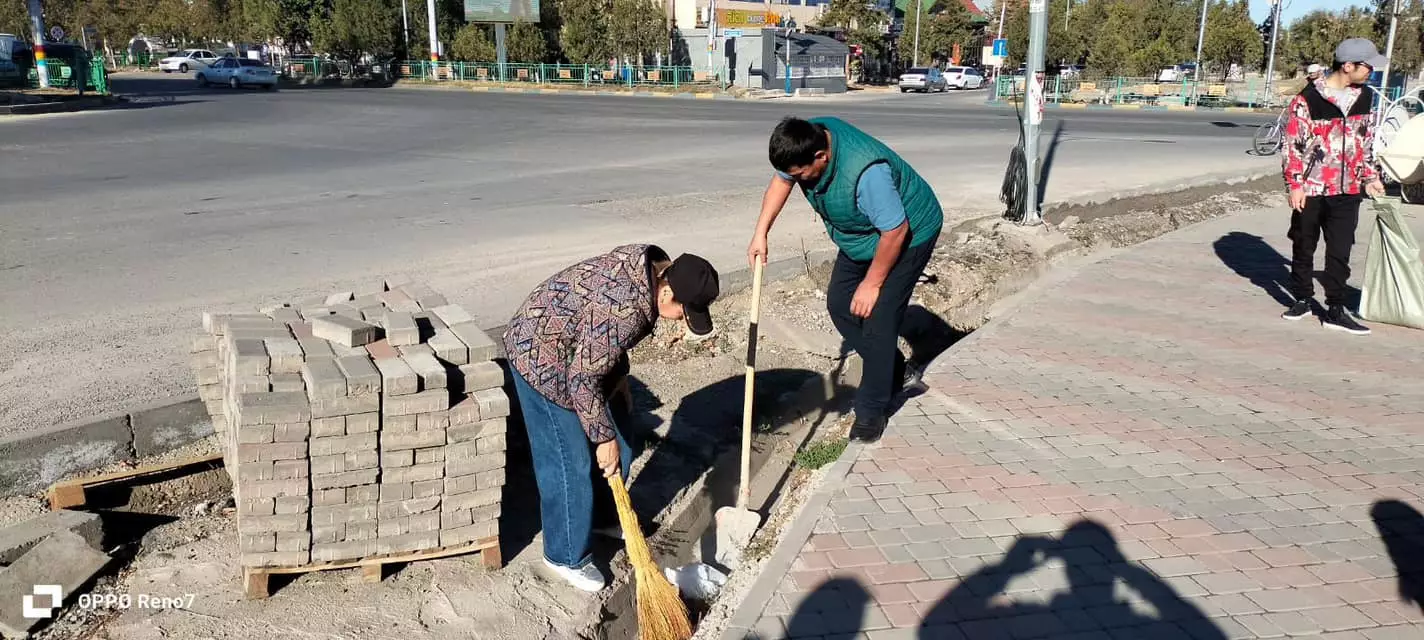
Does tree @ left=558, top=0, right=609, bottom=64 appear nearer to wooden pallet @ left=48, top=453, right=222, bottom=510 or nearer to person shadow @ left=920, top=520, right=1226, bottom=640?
wooden pallet @ left=48, top=453, right=222, bottom=510

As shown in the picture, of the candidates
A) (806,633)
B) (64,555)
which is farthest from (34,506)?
(806,633)

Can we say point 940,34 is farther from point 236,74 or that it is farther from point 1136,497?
point 1136,497

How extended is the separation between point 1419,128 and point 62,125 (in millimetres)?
24060

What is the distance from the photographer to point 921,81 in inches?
1908

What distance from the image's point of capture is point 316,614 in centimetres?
361

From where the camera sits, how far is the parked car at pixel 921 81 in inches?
1908

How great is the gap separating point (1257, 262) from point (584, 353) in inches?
292

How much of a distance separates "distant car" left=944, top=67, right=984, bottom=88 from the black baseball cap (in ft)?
166

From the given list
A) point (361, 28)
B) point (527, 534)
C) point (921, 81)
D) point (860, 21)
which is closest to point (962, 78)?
point (921, 81)

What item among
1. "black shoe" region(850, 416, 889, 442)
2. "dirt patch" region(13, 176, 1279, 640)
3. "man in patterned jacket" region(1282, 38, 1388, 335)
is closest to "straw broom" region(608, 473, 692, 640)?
"dirt patch" region(13, 176, 1279, 640)

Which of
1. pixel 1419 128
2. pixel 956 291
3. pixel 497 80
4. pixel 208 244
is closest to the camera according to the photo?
pixel 956 291

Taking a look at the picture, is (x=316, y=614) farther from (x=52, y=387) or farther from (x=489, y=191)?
(x=489, y=191)

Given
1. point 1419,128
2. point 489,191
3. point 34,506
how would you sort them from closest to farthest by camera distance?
point 34,506 → point 1419,128 → point 489,191

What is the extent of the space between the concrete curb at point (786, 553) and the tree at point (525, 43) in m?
50.7
